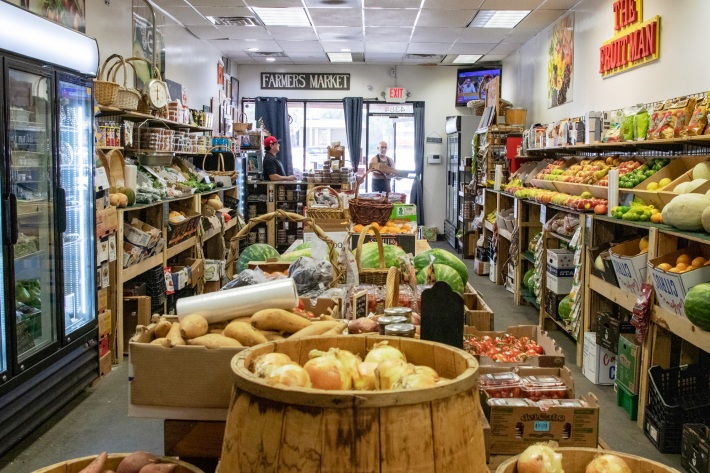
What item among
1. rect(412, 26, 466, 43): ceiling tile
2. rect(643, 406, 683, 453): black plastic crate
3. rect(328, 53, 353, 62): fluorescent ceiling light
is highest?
rect(328, 53, 353, 62): fluorescent ceiling light

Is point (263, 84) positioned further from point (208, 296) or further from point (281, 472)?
point (281, 472)

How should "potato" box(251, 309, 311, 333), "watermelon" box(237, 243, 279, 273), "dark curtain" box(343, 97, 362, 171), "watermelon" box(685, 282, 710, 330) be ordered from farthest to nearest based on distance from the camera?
"dark curtain" box(343, 97, 362, 171) → "watermelon" box(237, 243, 279, 273) → "watermelon" box(685, 282, 710, 330) → "potato" box(251, 309, 311, 333)

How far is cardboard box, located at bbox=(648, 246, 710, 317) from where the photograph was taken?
12.5 feet

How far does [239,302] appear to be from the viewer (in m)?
2.33

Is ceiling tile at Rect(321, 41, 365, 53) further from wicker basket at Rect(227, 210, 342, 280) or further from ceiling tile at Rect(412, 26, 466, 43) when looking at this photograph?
wicker basket at Rect(227, 210, 342, 280)

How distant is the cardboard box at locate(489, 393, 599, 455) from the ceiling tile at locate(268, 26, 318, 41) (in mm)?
8891

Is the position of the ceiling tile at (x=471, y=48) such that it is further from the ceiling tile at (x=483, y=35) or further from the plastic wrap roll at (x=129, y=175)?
the plastic wrap roll at (x=129, y=175)

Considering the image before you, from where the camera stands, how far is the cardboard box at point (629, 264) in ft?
14.9

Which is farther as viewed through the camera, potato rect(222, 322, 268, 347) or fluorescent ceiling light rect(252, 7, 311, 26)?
fluorescent ceiling light rect(252, 7, 311, 26)

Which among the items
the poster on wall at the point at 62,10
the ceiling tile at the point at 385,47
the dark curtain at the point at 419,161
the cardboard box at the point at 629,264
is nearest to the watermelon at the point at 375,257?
the cardboard box at the point at 629,264

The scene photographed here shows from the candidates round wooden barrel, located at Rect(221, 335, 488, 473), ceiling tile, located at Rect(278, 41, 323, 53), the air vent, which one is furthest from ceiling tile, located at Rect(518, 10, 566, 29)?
round wooden barrel, located at Rect(221, 335, 488, 473)

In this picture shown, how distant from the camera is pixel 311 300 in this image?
10.1ft

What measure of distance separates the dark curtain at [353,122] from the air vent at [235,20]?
187 inches

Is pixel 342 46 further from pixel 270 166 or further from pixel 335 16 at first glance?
pixel 335 16
